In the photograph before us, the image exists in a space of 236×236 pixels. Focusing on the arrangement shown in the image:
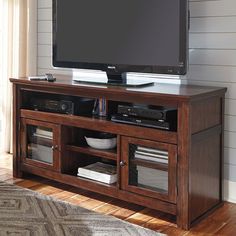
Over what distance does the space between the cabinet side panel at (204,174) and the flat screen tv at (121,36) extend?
1.46ft

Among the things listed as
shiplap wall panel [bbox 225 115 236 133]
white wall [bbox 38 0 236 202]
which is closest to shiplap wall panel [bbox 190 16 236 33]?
white wall [bbox 38 0 236 202]

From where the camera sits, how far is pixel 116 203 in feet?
9.32

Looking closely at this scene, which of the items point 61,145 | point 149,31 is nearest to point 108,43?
point 149,31

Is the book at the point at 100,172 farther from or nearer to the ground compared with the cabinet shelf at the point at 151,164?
nearer to the ground

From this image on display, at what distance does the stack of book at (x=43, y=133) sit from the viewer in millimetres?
3129

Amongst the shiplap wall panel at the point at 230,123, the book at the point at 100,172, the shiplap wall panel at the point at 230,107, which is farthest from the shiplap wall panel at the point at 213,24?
the book at the point at 100,172

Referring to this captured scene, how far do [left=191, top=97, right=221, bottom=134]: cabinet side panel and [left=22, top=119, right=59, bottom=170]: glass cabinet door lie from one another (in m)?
0.99

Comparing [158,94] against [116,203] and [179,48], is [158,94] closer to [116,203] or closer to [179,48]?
[179,48]

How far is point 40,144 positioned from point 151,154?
97 cm

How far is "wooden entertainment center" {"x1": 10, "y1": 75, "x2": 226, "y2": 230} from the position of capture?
2457 mm

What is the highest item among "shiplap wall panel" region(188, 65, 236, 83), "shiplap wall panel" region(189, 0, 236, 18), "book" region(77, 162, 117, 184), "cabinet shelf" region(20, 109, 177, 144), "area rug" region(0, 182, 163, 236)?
"shiplap wall panel" region(189, 0, 236, 18)

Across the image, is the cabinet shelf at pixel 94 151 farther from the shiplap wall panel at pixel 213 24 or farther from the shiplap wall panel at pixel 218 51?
the shiplap wall panel at pixel 213 24

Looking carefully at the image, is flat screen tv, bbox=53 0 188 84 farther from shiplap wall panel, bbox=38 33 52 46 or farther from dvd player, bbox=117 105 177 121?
shiplap wall panel, bbox=38 33 52 46

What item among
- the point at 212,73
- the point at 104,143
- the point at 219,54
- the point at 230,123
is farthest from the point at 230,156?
the point at 104,143
